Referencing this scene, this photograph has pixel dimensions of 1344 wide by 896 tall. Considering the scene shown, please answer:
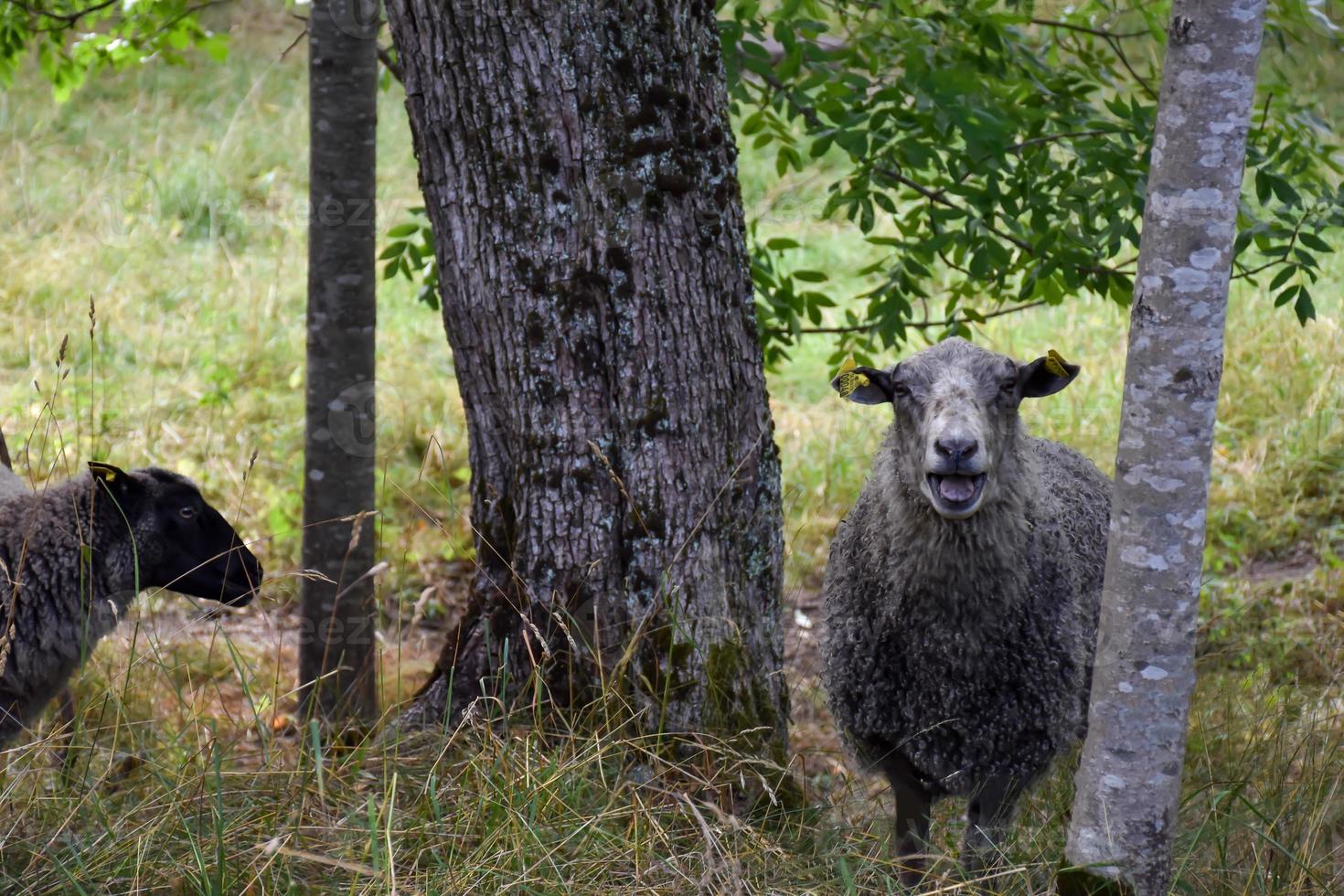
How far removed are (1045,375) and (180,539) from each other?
9.53ft

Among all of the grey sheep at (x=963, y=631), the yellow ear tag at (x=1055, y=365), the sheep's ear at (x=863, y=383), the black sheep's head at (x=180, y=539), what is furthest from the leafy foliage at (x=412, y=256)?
the yellow ear tag at (x=1055, y=365)

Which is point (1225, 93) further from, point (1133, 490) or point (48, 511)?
point (48, 511)

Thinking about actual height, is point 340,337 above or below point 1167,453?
below

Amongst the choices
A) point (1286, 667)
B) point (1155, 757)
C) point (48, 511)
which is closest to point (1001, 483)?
point (1155, 757)

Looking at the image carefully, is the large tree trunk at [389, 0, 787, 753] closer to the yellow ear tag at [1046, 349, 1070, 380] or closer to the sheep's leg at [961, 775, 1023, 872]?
the sheep's leg at [961, 775, 1023, 872]

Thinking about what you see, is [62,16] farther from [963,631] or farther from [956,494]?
[963,631]

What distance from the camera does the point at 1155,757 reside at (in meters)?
2.66

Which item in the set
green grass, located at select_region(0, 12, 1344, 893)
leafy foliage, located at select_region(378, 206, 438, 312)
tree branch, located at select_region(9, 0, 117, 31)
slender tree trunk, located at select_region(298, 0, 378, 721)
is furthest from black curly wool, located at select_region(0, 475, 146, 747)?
tree branch, located at select_region(9, 0, 117, 31)

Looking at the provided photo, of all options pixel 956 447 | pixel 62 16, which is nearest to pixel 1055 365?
pixel 956 447

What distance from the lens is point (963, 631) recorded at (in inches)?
139

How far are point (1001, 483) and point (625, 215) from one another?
1326mm

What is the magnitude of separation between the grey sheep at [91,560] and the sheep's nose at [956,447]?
7.11ft

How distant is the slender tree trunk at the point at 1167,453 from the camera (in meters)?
2.50

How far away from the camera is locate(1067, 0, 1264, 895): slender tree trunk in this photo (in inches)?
98.3
